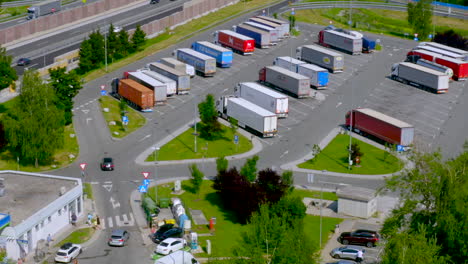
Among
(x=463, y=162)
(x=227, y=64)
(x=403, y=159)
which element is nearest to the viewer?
(x=463, y=162)

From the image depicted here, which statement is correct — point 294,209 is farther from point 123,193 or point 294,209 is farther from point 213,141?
point 213,141

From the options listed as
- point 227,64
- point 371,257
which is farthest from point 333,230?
point 227,64

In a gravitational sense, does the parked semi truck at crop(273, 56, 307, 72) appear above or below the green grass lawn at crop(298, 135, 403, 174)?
above

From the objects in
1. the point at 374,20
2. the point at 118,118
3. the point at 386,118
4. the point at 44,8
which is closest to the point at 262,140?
the point at 386,118

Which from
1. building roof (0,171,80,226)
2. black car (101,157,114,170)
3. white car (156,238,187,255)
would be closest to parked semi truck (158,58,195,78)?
black car (101,157,114,170)

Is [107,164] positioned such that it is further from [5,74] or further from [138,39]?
[138,39]

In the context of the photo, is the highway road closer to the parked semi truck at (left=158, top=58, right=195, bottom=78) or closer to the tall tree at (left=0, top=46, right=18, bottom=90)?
the parked semi truck at (left=158, top=58, right=195, bottom=78)
